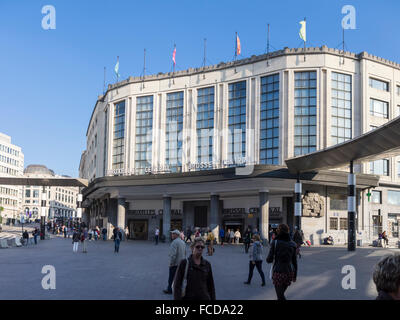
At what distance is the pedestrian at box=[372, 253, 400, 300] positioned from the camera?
3721mm

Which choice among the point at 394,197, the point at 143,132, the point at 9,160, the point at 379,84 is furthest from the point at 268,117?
the point at 9,160

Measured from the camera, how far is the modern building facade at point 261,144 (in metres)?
45.3

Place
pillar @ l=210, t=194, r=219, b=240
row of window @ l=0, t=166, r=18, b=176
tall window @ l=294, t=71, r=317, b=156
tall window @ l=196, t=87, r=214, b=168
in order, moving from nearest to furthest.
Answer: pillar @ l=210, t=194, r=219, b=240 < tall window @ l=294, t=71, r=317, b=156 < tall window @ l=196, t=87, r=214, b=168 < row of window @ l=0, t=166, r=18, b=176

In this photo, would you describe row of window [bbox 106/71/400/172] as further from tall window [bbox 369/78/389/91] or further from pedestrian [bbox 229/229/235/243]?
pedestrian [bbox 229/229/235/243]

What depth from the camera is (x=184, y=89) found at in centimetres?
5594

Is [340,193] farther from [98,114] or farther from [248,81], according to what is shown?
[98,114]

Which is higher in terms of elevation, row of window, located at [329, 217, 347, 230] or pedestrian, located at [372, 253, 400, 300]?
pedestrian, located at [372, 253, 400, 300]

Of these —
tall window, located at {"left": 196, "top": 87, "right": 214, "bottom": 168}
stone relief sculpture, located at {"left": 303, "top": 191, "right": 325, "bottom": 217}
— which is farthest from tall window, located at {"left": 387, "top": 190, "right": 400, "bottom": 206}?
tall window, located at {"left": 196, "top": 87, "right": 214, "bottom": 168}

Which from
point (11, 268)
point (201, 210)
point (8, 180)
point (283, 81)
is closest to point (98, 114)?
point (8, 180)

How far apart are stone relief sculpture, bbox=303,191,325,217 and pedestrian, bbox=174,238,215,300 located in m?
38.9

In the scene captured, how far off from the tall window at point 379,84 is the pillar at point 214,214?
20570 millimetres

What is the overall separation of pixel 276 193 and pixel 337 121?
10.0 metres

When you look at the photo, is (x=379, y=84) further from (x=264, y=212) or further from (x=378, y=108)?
(x=264, y=212)

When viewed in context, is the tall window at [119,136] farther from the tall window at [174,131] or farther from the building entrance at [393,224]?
the building entrance at [393,224]
